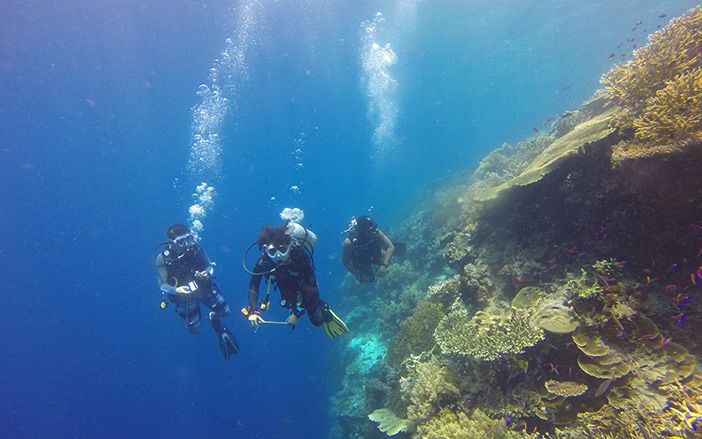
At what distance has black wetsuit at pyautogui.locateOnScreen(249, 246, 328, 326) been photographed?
20.2 ft

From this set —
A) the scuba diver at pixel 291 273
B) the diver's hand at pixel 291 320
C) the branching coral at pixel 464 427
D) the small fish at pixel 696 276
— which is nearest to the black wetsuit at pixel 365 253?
the scuba diver at pixel 291 273

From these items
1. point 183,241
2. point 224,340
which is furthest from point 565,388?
point 183,241

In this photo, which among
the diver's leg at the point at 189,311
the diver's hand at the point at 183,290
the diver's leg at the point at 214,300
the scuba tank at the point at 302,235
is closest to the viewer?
the scuba tank at the point at 302,235

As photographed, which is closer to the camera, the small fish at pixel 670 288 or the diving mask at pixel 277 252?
the small fish at pixel 670 288

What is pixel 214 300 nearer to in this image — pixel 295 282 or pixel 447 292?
pixel 295 282

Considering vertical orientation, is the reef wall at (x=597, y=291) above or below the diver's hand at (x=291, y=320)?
below

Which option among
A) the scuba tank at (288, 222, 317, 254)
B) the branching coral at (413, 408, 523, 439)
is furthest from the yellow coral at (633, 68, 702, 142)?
the scuba tank at (288, 222, 317, 254)

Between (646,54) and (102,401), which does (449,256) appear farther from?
(102,401)

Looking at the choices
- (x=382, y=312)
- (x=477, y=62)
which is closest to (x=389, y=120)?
(x=477, y=62)

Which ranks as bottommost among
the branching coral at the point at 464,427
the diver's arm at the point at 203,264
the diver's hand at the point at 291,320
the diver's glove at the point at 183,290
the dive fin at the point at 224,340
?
the branching coral at the point at 464,427

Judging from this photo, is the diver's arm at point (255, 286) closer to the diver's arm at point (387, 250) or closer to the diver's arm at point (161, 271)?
the diver's arm at point (387, 250)

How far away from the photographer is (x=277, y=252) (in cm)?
584

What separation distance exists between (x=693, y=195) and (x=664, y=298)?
1.28 meters

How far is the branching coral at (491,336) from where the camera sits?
4.25 m
